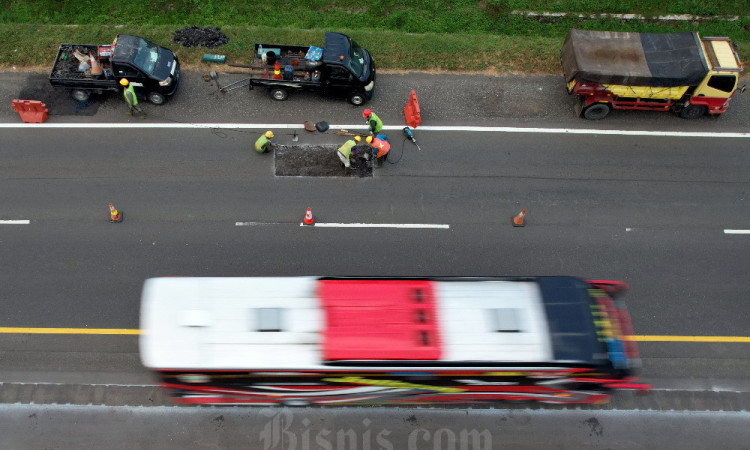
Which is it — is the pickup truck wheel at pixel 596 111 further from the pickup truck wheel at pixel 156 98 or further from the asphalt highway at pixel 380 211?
the pickup truck wheel at pixel 156 98

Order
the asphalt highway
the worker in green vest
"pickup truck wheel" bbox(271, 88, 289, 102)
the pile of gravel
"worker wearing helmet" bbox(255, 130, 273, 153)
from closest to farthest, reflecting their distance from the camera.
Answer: the asphalt highway < the worker in green vest < "worker wearing helmet" bbox(255, 130, 273, 153) < "pickup truck wheel" bbox(271, 88, 289, 102) < the pile of gravel

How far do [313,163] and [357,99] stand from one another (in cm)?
280

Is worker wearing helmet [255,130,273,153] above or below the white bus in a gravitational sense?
above

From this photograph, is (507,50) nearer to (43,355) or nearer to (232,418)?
(232,418)

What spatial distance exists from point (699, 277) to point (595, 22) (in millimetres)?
10471

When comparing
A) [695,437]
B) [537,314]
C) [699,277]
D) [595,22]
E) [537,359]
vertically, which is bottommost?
[695,437]

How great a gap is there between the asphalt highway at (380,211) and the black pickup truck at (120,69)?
69 cm

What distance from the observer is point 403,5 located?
19.8 metres

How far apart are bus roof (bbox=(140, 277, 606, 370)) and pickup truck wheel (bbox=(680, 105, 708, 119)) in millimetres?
10059

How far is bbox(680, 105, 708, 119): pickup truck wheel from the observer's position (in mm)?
16781

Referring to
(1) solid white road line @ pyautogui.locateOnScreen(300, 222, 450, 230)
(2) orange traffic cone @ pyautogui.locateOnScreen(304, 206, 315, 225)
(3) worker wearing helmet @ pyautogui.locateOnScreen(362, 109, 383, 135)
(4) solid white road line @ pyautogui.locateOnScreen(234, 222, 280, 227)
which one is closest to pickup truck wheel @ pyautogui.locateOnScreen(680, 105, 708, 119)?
(1) solid white road line @ pyautogui.locateOnScreen(300, 222, 450, 230)

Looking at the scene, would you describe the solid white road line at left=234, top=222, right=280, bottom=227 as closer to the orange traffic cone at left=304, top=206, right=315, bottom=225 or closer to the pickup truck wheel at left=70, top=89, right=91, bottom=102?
the orange traffic cone at left=304, top=206, right=315, bottom=225

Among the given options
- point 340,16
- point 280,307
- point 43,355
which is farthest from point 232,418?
point 340,16
